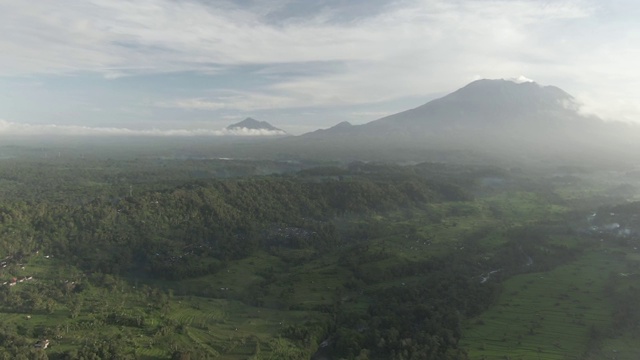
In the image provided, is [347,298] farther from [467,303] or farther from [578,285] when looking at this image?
[578,285]

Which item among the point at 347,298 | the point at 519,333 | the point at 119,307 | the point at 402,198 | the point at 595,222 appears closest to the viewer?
the point at 519,333

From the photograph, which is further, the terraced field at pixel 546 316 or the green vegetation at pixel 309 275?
the green vegetation at pixel 309 275

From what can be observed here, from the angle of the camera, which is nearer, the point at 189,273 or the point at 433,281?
the point at 433,281

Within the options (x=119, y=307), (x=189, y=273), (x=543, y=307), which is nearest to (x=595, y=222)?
(x=543, y=307)

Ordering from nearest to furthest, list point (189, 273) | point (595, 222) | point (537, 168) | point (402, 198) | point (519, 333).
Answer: point (519, 333) → point (189, 273) → point (595, 222) → point (402, 198) → point (537, 168)

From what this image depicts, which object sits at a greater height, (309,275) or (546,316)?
(309,275)

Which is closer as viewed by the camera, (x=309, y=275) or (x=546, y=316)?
(x=546, y=316)

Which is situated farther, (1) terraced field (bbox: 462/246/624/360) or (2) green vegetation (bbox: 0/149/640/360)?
(2) green vegetation (bbox: 0/149/640/360)
